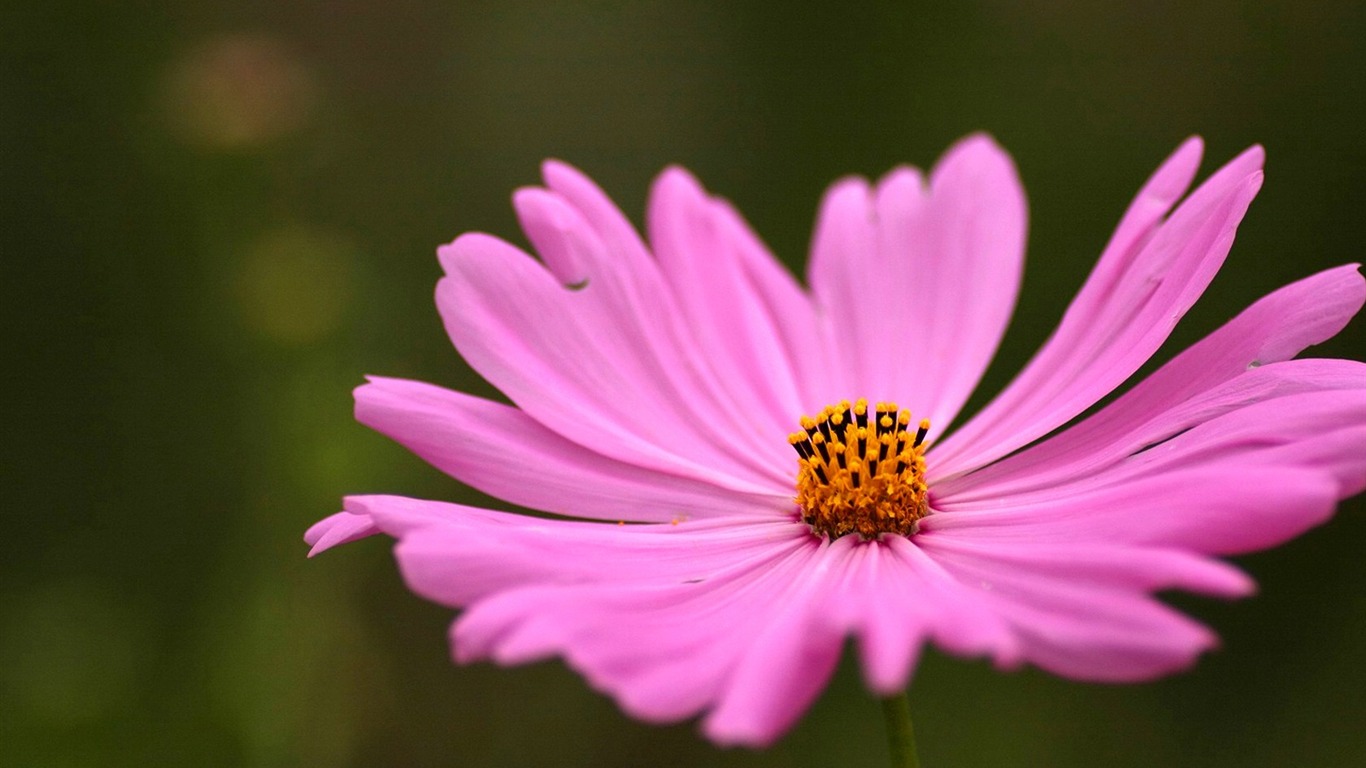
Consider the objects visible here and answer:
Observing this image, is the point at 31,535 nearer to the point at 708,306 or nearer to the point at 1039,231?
the point at 708,306

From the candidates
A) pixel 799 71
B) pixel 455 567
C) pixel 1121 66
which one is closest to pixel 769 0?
pixel 799 71

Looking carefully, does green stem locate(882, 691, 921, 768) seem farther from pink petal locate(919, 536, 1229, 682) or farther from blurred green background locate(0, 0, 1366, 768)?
blurred green background locate(0, 0, 1366, 768)

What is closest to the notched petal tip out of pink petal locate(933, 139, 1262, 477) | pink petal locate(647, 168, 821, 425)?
pink petal locate(647, 168, 821, 425)

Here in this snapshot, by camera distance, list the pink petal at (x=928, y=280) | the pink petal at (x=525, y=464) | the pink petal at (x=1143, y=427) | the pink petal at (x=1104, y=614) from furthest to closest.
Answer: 1. the pink petal at (x=928, y=280)
2. the pink petal at (x=525, y=464)
3. the pink petal at (x=1143, y=427)
4. the pink petal at (x=1104, y=614)

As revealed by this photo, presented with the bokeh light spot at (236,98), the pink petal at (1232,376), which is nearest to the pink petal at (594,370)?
the pink petal at (1232,376)

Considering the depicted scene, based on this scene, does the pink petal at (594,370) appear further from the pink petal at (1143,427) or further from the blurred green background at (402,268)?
the blurred green background at (402,268)

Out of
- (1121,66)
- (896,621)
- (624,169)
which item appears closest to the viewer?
(896,621)

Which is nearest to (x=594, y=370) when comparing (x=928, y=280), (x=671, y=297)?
(x=671, y=297)
